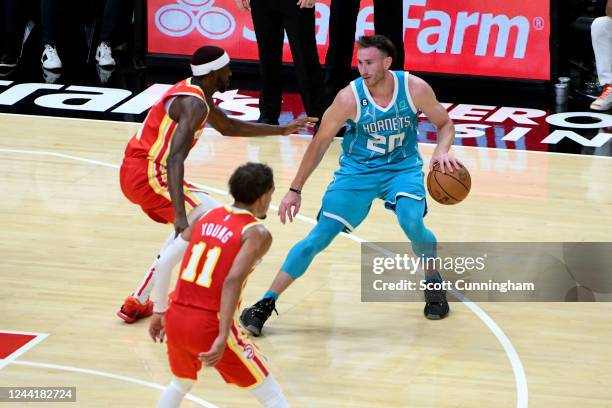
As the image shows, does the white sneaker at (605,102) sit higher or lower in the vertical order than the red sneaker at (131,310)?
higher

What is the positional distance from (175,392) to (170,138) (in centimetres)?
189

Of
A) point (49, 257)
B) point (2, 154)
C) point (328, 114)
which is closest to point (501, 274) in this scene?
point (328, 114)

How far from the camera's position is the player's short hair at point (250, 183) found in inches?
195

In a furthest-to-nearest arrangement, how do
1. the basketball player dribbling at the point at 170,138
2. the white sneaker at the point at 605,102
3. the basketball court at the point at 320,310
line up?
the white sneaker at the point at 605,102 → the basketball player dribbling at the point at 170,138 → the basketball court at the point at 320,310

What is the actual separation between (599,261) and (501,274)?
2.49 feet

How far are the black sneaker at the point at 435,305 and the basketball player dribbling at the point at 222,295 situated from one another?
2120 mm

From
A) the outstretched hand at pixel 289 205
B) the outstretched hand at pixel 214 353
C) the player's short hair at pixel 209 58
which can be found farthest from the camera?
the outstretched hand at pixel 289 205

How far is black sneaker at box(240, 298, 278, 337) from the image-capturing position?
671 cm

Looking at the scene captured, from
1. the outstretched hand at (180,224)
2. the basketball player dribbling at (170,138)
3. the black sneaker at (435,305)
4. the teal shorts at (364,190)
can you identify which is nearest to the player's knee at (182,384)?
the outstretched hand at (180,224)

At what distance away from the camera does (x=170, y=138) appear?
256 inches

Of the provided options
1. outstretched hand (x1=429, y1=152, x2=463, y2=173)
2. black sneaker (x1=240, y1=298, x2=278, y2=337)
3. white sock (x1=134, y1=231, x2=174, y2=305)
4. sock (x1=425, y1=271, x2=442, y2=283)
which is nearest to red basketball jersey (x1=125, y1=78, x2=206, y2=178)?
white sock (x1=134, y1=231, x2=174, y2=305)

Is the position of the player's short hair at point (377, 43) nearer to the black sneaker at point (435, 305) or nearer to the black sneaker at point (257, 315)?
the black sneaker at point (435, 305)

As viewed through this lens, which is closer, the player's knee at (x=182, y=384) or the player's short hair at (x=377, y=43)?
the player's knee at (x=182, y=384)

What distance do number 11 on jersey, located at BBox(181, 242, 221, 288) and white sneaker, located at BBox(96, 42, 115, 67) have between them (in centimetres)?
864
